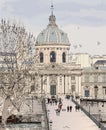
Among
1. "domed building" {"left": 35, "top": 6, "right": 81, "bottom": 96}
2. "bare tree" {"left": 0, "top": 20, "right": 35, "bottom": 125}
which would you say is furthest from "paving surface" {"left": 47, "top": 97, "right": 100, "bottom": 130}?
"domed building" {"left": 35, "top": 6, "right": 81, "bottom": 96}

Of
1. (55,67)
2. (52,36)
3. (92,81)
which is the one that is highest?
(52,36)

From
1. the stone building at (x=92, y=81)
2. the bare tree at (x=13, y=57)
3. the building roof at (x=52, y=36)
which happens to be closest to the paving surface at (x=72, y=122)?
the bare tree at (x=13, y=57)

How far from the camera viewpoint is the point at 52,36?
12900 cm

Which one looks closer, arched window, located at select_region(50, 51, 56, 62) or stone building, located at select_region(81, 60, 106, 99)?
arched window, located at select_region(50, 51, 56, 62)

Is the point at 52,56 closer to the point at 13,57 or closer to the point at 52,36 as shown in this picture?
the point at 52,36

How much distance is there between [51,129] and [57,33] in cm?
8181

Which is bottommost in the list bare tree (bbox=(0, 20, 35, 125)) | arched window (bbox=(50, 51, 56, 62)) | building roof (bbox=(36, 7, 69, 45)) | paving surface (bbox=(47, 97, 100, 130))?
paving surface (bbox=(47, 97, 100, 130))

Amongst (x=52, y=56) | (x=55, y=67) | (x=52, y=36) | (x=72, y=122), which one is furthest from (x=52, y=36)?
(x=72, y=122)

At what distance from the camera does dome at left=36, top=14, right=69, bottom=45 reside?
420ft

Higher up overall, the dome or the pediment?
the dome

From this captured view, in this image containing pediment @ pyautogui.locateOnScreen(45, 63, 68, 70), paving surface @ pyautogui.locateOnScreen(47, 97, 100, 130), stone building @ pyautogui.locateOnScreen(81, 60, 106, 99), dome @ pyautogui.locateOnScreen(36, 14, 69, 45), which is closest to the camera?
paving surface @ pyautogui.locateOnScreen(47, 97, 100, 130)

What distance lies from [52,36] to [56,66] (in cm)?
806

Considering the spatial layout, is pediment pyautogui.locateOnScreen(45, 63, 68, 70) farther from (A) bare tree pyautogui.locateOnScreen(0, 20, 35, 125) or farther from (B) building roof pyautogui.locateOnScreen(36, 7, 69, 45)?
(A) bare tree pyautogui.locateOnScreen(0, 20, 35, 125)

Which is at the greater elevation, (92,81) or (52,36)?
(52,36)
